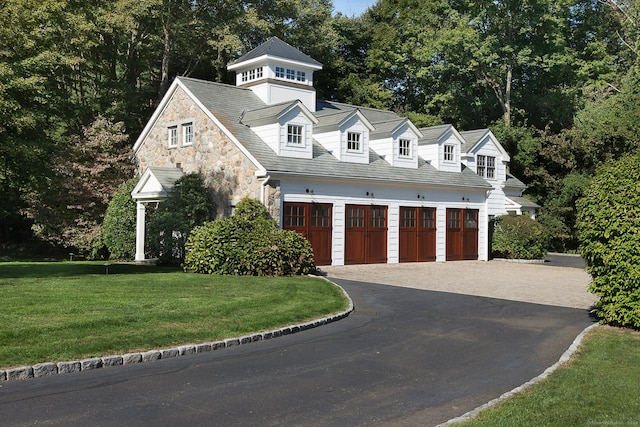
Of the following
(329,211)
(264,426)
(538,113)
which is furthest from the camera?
(538,113)

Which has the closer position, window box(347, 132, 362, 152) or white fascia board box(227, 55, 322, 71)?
window box(347, 132, 362, 152)

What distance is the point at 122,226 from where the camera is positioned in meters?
27.5

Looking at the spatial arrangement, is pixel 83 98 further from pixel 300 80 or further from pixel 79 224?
pixel 300 80

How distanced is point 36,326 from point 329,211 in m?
15.3

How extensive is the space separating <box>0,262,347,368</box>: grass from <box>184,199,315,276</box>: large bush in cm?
145

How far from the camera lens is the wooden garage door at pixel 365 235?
25.4 metres

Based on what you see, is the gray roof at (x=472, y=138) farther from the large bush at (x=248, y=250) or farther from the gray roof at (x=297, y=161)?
the large bush at (x=248, y=250)

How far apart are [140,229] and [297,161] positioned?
7.57 m

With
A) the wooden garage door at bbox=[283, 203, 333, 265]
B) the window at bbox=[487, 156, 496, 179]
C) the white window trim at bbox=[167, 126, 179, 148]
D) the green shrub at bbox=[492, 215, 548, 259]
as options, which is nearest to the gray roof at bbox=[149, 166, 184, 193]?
the white window trim at bbox=[167, 126, 179, 148]

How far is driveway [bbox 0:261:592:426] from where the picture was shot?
6809 mm

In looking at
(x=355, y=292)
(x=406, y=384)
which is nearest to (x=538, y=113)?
(x=355, y=292)

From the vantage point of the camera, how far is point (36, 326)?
10.2 m

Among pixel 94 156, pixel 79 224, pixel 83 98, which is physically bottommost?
pixel 79 224

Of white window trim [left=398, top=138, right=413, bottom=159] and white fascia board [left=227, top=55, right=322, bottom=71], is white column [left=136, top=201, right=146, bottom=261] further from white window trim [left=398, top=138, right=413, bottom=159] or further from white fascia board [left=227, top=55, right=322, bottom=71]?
white window trim [left=398, top=138, right=413, bottom=159]
